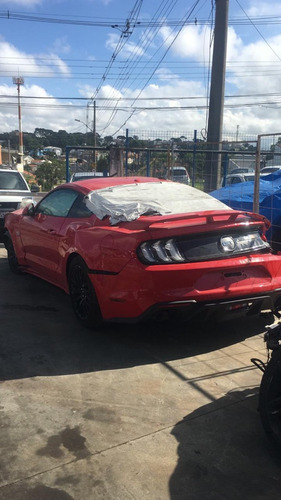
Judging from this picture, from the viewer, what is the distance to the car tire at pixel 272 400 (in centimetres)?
259

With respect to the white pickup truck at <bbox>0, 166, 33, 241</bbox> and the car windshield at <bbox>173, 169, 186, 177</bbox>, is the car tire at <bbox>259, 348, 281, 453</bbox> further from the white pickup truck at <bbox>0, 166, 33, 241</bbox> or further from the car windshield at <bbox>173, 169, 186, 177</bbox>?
the car windshield at <bbox>173, 169, 186, 177</bbox>

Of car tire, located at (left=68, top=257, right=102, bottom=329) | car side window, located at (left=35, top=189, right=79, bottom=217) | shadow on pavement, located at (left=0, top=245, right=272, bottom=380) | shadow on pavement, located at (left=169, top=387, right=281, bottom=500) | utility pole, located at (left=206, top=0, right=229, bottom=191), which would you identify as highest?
utility pole, located at (left=206, top=0, right=229, bottom=191)

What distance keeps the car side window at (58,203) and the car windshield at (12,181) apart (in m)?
5.39

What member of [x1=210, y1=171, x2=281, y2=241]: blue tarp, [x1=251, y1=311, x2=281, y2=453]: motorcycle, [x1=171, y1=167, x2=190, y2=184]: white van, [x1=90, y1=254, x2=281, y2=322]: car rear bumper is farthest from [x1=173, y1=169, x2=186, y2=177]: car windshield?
[x1=251, y1=311, x2=281, y2=453]: motorcycle

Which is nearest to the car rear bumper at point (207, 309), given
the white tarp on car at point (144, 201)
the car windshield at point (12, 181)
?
the white tarp on car at point (144, 201)

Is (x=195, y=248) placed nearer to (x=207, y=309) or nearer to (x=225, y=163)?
(x=207, y=309)

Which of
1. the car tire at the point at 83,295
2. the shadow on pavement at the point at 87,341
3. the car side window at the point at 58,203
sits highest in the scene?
the car side window at the point at 58,203

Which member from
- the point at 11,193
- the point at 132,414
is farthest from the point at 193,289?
the point at 11,193

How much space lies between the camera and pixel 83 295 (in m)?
4.49

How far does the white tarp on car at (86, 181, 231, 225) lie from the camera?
4383 millimetres

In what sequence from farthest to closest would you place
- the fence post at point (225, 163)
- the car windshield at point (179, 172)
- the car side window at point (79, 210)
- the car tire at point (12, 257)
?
the car windshield at point (179, 172) < the fence post at point (225, 163) < the car tire at point (12, 257) < the car side window at point (79, 210)

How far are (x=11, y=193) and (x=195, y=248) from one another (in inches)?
291

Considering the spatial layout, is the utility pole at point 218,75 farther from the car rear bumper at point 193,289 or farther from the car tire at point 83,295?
the car rear bumper at point 193,289

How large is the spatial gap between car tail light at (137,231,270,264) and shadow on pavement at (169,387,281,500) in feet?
4.07
